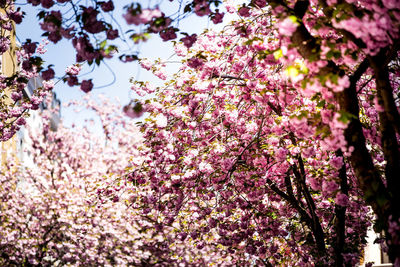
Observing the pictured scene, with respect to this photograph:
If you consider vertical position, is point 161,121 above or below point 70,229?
below

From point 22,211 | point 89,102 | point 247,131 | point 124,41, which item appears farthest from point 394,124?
point 89,102

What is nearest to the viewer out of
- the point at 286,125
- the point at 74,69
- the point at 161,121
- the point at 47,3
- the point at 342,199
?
the point at 47,3

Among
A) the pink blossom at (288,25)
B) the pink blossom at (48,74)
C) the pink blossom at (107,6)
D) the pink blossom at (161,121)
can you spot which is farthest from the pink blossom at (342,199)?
the pink blossom at (48,74)

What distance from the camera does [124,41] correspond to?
4.97m

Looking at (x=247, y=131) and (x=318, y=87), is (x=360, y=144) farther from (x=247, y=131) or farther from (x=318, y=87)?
(x=247, y=131)

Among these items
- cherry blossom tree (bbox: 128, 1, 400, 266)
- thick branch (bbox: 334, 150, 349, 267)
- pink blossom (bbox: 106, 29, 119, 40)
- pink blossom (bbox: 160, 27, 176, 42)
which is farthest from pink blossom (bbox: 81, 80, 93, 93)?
thick branch (bbox: 334, 150, 349, 267)

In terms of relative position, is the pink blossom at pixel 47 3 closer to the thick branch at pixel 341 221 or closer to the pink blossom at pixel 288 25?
the pink blossom at pixel 288 25

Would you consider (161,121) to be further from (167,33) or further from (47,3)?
(47,3)

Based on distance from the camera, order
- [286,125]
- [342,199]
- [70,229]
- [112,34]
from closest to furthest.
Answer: [112,34]
[342,199]
[286,125]
[70,229]

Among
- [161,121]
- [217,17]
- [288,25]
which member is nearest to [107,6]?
[217,17]

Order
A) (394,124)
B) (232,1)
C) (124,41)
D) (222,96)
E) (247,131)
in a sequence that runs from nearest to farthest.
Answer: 1. (394,124)
2. (124,41)
3. (222,96)
4. (247,131)
5. (232,1)

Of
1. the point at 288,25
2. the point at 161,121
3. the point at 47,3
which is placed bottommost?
the point at 288,25

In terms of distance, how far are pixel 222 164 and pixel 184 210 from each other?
4.45 metres

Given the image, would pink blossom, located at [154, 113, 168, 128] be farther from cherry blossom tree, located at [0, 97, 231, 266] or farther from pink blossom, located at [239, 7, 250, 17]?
cherry blossom tree, located at [0, 97, 231, 266]
